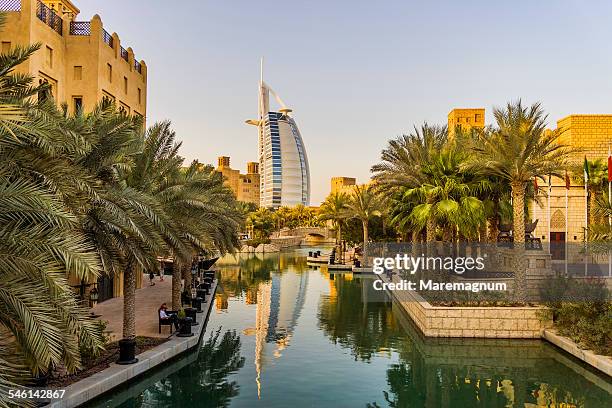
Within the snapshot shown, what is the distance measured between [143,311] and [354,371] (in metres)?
11.6

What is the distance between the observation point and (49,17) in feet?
80.7

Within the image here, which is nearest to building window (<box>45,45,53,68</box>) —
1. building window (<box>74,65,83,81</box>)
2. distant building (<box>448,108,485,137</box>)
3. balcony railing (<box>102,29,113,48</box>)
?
building window (<box>74,65,83,81</box>)

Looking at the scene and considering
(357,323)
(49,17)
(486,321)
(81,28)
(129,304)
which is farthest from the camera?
(81,28)

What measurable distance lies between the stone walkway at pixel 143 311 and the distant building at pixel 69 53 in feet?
29.4

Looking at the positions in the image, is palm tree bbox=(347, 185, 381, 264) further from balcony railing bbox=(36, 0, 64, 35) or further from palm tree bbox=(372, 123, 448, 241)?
balcony railing bbox=(36, 0, 64, 35)

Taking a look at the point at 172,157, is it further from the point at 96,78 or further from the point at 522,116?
the point at 522,116

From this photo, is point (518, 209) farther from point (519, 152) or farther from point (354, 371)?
point (354, 371)

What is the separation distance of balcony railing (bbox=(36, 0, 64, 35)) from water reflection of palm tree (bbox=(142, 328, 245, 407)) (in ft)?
54.5

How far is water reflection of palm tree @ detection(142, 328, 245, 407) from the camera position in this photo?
13566 mm

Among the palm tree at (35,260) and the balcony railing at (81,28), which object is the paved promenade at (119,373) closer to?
the palm tree at (35,260)

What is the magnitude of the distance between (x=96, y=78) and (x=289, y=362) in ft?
58.1

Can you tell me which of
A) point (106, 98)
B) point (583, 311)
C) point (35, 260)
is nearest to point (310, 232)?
point (583, 311)

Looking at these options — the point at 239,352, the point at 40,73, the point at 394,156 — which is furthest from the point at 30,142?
the point at 394,156

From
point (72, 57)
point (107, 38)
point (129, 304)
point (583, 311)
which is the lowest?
point (583, 311)
